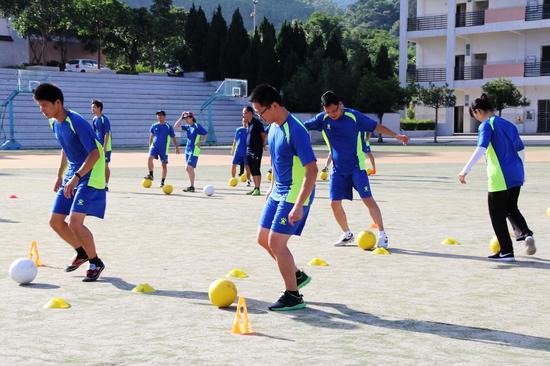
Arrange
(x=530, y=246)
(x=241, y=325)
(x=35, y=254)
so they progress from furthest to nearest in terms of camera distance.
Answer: (x=530, y=246), (x=35, y=254), (x=241, y=325)

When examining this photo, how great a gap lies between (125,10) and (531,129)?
1273 inches

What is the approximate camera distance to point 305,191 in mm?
6707

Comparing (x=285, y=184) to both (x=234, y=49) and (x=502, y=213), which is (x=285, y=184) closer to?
(x=502, y=213)

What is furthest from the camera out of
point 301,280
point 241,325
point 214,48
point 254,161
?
point 214,48

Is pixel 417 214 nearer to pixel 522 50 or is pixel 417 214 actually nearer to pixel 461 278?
pixel 461 278

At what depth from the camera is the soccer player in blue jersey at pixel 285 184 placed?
22.0ft

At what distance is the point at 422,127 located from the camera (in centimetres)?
6406

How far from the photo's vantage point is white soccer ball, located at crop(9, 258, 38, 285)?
795cm

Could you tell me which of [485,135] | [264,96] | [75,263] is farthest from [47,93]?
[485,135]

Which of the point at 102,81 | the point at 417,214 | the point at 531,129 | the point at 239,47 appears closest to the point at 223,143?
the point at 102,81

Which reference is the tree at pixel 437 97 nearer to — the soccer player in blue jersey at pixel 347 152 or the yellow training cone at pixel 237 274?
the soccer player in blue jersey at pixel 347 152

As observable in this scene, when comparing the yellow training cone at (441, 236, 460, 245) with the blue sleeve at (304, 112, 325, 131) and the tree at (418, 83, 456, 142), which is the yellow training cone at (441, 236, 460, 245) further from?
the tree at (418, 83, 456, 142)

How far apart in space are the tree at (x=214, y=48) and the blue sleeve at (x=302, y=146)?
54.9 m

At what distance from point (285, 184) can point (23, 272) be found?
2.73m
